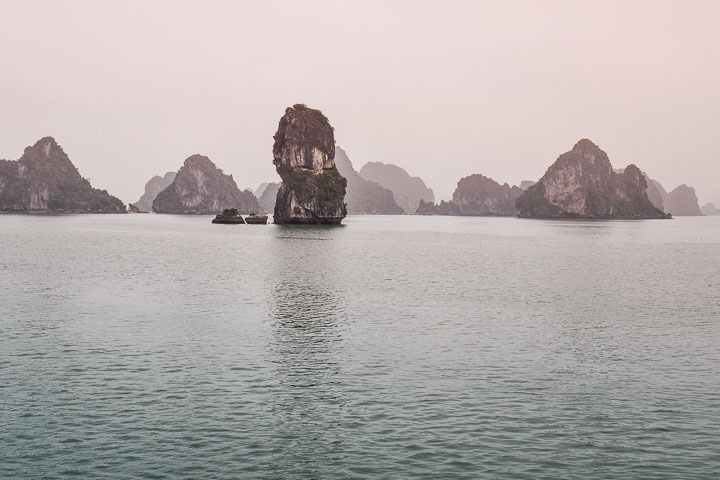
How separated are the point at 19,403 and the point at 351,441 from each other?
12899 mm

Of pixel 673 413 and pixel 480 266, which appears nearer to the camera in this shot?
pixel 673 413

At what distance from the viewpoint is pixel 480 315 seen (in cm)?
4272

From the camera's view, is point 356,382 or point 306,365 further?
point 306,365

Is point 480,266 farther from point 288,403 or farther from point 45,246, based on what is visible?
point 45,246

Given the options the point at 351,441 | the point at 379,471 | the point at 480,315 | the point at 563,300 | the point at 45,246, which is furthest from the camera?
the point at 45,246

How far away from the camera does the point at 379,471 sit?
17125mm

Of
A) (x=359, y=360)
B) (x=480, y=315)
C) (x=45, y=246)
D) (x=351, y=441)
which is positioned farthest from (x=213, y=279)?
(x=45, y=246)

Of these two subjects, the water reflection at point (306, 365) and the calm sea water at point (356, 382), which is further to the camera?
the water reflection at point (306, 365)

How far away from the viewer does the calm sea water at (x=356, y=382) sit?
18047mm

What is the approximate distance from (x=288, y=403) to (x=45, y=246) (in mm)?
100218

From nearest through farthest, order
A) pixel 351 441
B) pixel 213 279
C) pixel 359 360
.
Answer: pixel 351 441 < pixel 359 360 < pixel 213 279

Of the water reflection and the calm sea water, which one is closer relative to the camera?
the calm sea water

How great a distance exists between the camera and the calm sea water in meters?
18.0

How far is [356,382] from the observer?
26031mm
